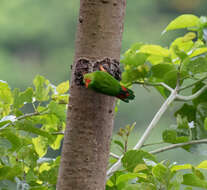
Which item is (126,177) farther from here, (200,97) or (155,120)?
(200,97)

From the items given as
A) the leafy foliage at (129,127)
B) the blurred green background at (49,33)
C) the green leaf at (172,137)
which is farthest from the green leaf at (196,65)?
the blurred green background at (49,33)

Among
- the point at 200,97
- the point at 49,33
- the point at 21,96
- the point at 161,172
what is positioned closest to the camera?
the point at 161,172

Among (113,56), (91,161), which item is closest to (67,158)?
(91,161)

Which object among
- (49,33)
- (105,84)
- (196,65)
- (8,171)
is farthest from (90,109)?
(49,33)

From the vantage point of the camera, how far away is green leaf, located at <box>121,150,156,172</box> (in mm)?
480

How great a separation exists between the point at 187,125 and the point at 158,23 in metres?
5.57

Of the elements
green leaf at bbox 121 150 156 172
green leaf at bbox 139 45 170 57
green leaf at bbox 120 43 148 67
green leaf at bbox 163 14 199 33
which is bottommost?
green leaf at bbox 121 150 156 172

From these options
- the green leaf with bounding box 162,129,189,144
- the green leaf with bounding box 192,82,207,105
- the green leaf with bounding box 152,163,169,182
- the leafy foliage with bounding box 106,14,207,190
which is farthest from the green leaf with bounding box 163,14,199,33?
the green leaf with bounding box 152,163,169,182

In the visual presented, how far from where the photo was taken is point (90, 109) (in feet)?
1.40

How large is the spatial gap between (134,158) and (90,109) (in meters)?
0.10

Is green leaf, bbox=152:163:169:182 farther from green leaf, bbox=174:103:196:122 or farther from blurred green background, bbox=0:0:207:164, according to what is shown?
blurred green background, bbox=0:0:207:164

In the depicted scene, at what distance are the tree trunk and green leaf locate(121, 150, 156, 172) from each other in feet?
0.18

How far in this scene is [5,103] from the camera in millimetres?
549

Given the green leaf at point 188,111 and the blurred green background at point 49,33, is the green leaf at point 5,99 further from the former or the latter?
the blurred green background at point 49,33
